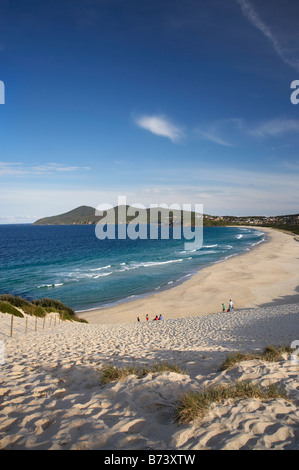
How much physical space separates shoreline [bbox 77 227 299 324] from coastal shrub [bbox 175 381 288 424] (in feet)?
56.4

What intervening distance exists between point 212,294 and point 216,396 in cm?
2499

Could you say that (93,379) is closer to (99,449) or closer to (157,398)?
(157,398)

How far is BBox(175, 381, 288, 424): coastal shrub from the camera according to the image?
3.72 metres

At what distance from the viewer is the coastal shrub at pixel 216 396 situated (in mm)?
3716

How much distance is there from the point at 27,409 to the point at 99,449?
2020 mm

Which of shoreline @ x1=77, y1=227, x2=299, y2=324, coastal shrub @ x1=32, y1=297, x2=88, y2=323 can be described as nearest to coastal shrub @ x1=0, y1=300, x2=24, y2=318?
coastal shrub @ x1=32, y1=297, x2=88, y2=323

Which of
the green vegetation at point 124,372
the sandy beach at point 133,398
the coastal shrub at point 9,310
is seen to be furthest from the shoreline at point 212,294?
the green vegetation at point 124,372

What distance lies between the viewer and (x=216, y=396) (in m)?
4.16

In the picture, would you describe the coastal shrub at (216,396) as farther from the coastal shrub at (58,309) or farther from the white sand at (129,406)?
the coastal shrub at (58,309)

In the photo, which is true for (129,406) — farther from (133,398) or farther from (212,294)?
(212,294)

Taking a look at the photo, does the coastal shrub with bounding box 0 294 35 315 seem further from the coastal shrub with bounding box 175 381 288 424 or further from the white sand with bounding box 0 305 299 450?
the coastal shrub with bounding box 175 381 288 424

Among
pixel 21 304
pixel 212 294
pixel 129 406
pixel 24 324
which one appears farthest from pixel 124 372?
pixel 212 294

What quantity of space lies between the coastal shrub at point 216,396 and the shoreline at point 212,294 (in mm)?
17194
